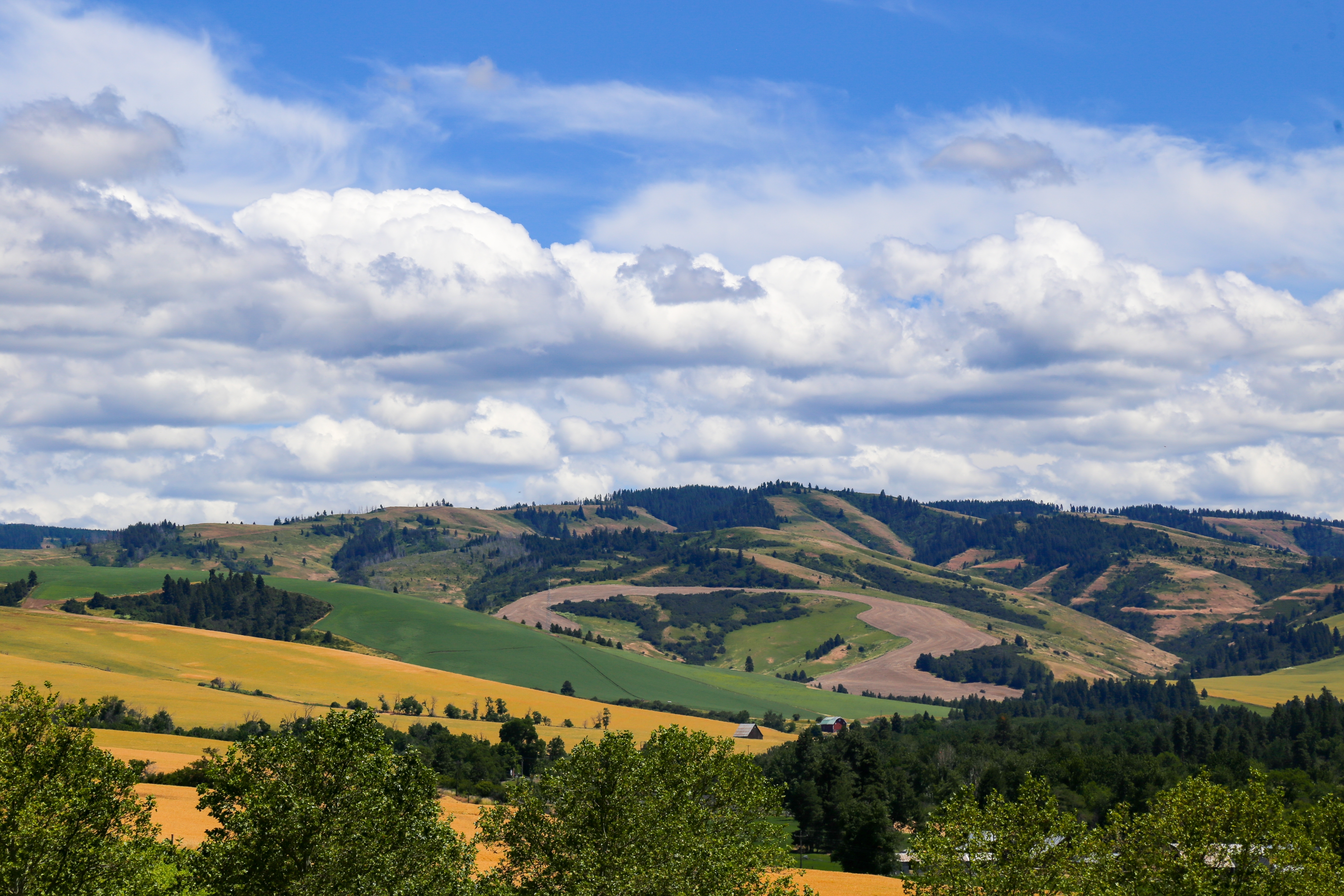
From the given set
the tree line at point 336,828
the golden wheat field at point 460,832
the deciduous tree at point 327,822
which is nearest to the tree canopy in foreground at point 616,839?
the tree line at point 336,828

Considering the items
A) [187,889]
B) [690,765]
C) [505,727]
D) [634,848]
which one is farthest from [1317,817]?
[505,727]

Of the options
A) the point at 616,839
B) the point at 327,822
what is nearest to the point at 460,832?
the point at 616,839

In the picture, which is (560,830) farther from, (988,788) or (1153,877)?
(988,788)

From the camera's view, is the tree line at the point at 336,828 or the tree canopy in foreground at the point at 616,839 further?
the tree canopy in foreground at the point at 616,839

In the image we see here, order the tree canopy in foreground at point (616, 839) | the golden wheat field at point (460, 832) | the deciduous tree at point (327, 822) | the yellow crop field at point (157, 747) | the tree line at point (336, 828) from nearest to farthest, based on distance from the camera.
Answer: the deciduous tree at point (327, 822), the tree line at point (336, 828), the tree canopy in foreground at point (616, 839), the golden wheat field at point (460, 832), the yellow crop field at point (157, 747)

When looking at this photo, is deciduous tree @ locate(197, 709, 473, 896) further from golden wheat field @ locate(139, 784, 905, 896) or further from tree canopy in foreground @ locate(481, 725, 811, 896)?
golden wheat field @ locate(139, 784, 905, 896)

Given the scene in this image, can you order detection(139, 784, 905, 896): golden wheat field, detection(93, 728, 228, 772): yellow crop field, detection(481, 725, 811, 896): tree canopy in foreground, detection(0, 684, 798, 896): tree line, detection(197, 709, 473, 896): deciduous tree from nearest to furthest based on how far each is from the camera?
detection(197, 709, 473, 896): deciduous tree
detection(0, 684, 798, 896): tree line
detection(481, 725, 811, 896): tree canopy in foreground
detection(139, 784, 905, 896): golden wheat field
detection(93, 728, 228, 772): yellow crop field

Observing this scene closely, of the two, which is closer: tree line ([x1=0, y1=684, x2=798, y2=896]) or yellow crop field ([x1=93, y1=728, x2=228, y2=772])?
tree line ([x1=0, y1=684, x2=798, y2=896])

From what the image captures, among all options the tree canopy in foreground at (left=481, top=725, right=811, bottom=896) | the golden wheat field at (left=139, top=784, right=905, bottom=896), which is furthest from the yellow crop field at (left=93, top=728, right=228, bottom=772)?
the tree canopy in foreground at (left=481, top=725, right=811, bottom=896)

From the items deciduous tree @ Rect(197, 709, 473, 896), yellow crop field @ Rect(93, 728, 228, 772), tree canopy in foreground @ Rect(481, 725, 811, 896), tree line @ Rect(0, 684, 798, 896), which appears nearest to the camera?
deciduous tree @ Rect(197, 709, 473, 896)

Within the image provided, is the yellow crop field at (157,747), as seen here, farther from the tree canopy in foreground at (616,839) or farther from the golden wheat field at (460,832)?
the tree canopy in foreground at (616,839)

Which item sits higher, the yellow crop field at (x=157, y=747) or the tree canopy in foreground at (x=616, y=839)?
the tree canopy in foreground at (x=616, y=839)

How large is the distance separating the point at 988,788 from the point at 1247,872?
118 metres

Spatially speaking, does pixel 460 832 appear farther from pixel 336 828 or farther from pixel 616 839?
pixel 336 828
